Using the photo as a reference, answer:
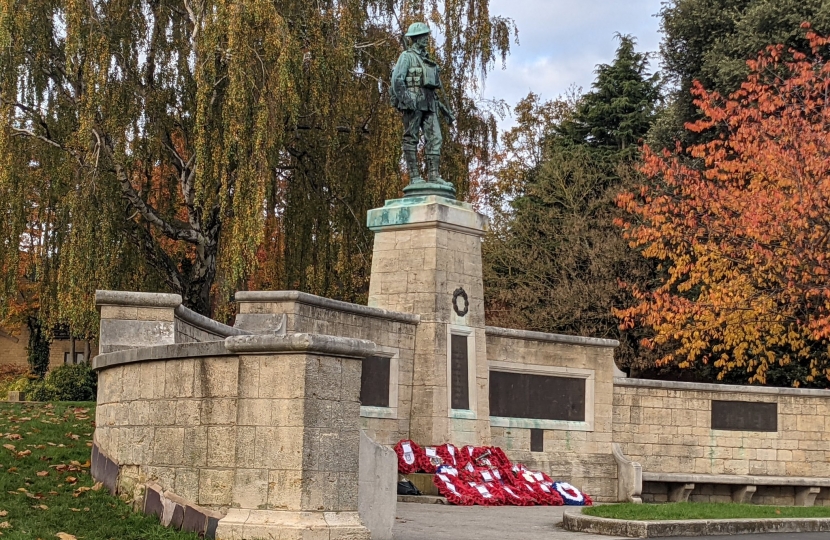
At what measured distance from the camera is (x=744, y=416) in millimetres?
20438

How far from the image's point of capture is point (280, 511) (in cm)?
827

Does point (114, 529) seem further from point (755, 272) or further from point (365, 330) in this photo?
point (755, 272)

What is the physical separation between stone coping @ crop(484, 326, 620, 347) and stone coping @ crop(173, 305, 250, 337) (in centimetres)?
517

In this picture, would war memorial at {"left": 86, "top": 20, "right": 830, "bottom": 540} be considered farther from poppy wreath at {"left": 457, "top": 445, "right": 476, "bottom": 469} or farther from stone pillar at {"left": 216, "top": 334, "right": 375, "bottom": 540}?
poppy wreath at {"left": 457, "top": 445, "right": 476, "bottom": 469}

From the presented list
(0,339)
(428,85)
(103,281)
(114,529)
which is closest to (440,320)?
(428,85)

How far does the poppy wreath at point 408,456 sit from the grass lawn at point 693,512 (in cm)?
294

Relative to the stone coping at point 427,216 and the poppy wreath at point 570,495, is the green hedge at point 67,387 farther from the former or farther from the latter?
the poppy wreath at point 570,495

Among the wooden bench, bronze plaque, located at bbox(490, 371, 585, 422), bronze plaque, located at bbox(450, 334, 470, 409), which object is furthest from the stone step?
the wooden bench

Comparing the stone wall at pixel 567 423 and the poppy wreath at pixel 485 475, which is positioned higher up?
the stone wall at pixel 567 423

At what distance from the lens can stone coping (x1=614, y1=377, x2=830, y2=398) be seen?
19469mm

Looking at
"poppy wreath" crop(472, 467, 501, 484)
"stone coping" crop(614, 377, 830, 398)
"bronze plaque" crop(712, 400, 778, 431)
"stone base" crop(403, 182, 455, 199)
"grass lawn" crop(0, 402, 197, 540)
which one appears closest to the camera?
"grass lawn" crop(0, 402, 197, 540)

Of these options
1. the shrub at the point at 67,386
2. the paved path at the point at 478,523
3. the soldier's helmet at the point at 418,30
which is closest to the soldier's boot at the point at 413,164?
the soldier's helmet at the point at 418,30

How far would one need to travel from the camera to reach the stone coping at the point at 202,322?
11.4 metres

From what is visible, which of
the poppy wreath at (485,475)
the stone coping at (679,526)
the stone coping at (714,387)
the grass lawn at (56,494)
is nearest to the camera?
the grass lawn at (56,494)
